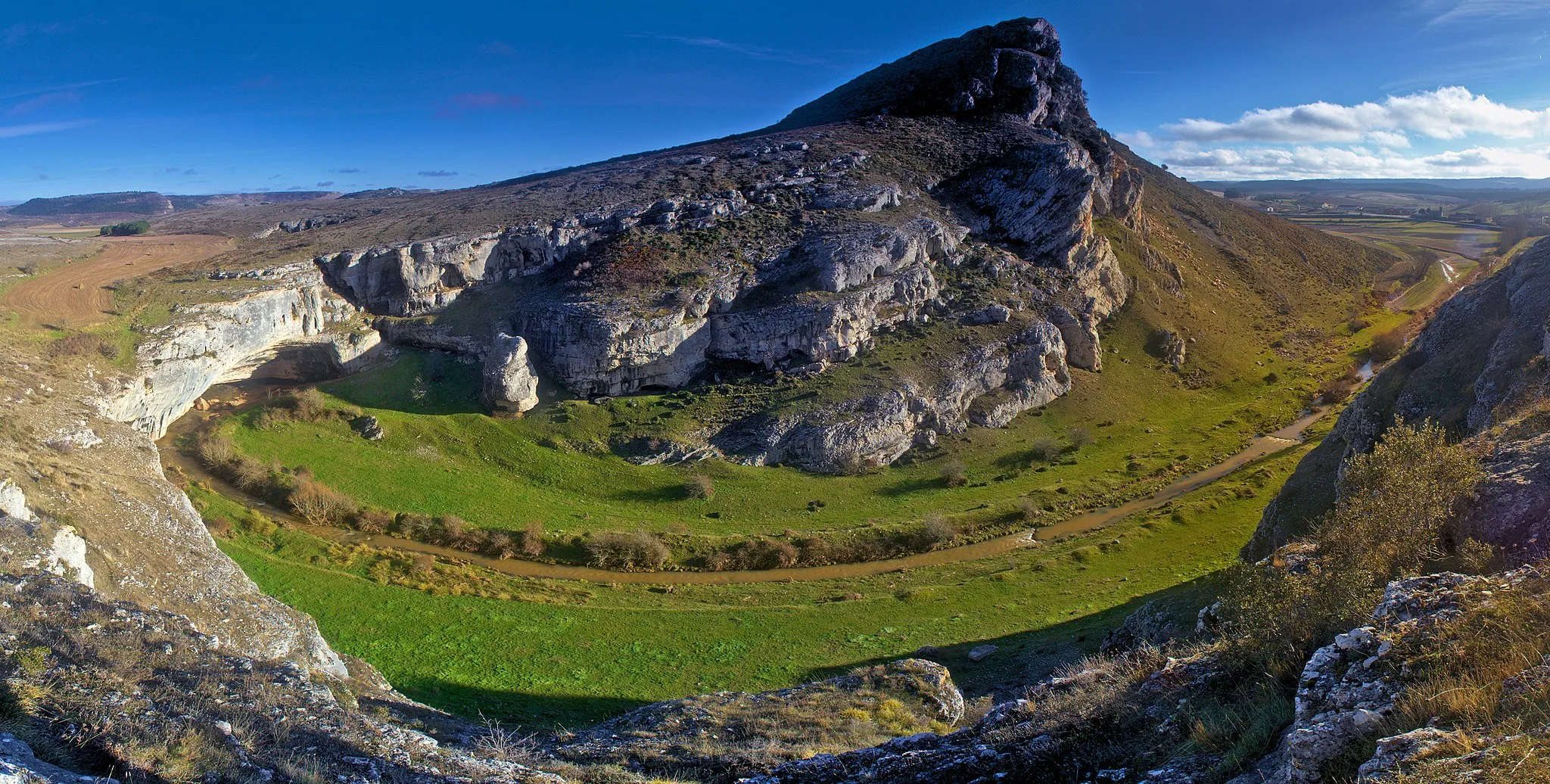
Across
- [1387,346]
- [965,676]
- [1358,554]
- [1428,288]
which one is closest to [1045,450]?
[965,676]

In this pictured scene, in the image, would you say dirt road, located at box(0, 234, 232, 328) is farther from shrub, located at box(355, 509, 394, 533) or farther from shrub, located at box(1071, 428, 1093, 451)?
shrub, located at box(1071, 428, 1093, 451)

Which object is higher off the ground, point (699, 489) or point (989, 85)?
point (989, 85)

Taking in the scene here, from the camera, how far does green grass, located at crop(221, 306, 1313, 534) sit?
1555 inches

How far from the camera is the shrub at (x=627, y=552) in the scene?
35250 millimetres

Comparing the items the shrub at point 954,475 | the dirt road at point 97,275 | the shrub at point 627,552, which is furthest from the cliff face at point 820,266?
the dirt road at point 97,275

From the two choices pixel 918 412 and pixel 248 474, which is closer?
pixel 248 474

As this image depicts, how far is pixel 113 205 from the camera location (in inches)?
4813

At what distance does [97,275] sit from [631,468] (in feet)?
132

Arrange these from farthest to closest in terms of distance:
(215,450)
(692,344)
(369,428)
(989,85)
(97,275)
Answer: (989,85) < (97,275) < (692,344) < (369,428) < (215,450)

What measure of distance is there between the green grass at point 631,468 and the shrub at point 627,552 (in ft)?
7.15

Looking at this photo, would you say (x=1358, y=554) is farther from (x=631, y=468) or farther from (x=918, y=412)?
(x=918, y=412)

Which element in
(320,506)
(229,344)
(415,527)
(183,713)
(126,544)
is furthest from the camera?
(229,344)

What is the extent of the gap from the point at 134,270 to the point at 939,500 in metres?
57.5

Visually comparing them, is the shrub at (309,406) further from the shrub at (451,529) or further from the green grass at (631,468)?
the shrub at (451,529)
